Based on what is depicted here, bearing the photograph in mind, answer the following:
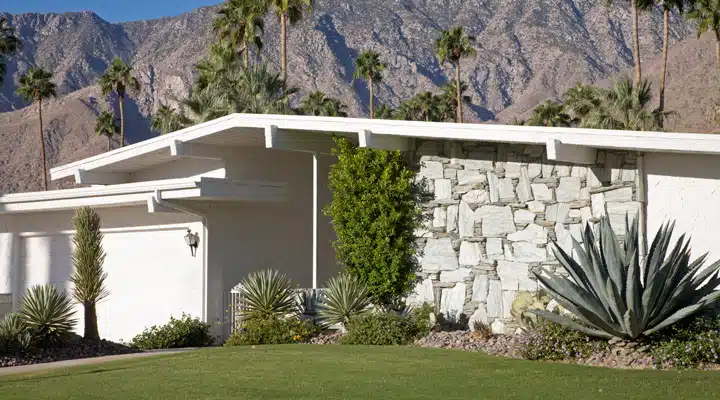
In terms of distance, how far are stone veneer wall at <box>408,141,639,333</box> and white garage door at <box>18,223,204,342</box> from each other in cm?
469

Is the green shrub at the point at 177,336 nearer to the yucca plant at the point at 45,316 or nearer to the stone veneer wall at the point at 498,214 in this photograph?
the yucca plant at the point at 45,316

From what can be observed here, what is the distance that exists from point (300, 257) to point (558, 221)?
689 centimetres

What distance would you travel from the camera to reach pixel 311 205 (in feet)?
69.4

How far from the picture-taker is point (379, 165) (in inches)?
699

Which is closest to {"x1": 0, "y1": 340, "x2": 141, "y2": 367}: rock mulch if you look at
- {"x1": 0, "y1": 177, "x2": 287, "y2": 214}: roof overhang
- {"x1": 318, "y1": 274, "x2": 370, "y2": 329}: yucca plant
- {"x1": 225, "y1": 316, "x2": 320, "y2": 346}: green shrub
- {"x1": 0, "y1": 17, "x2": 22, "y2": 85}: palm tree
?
{"x1": 225, "y1": 316, "x2": 320, "y2": 346}: green shrub

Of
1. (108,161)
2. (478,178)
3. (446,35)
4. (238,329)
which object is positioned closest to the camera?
(478,178)

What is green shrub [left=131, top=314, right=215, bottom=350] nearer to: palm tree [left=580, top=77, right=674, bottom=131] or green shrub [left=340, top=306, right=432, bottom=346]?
green shrub [left=340, top=306, right=432, bottom=346]

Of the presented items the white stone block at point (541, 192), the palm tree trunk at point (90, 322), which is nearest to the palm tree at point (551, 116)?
the white stone block at point (541, 192)

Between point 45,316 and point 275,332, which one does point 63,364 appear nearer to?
point 45,316

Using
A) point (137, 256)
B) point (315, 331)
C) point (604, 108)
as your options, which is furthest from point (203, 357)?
point (604, 108)

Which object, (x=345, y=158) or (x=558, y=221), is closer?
(x=558, y=221)

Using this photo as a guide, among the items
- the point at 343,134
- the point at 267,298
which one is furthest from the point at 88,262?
the point at 343,134

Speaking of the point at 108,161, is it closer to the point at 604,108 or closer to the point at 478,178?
the point at 478,178

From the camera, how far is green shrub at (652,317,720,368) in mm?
11953
